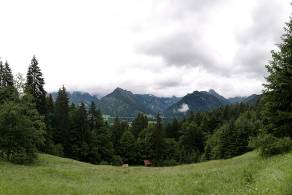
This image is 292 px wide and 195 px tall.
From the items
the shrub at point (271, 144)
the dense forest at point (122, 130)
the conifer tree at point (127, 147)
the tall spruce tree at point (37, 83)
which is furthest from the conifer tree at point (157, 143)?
the shrub at point (271, 144)

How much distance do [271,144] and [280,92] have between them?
436 cm

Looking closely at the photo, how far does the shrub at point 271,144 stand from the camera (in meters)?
30.5

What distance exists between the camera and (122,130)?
123 meters

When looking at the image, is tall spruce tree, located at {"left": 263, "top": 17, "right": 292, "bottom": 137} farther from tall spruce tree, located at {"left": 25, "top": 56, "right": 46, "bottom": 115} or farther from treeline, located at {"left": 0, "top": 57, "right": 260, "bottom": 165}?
tall spruce tree, located at {"left": 25, "top": 56, "right": 46, "bottom": 115}

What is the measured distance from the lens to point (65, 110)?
90688 millimetres

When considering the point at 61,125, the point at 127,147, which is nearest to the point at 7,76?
the point at 61,125

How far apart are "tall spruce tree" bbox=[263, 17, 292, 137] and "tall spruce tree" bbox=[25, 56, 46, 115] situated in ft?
171

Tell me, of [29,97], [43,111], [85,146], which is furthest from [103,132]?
[29,97]

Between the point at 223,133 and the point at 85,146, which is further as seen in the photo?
the point at 223,133

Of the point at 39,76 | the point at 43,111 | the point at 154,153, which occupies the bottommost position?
the point at 154,153

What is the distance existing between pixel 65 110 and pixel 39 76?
1660 cm

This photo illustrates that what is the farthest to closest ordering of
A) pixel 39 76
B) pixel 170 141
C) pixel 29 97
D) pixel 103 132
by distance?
1. pixel 170 141
2. pixel 103 132
3. pixel 39 76
4. pixel 29 97

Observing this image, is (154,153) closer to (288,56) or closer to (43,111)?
(43,111)

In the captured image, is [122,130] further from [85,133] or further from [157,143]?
[85,133]
